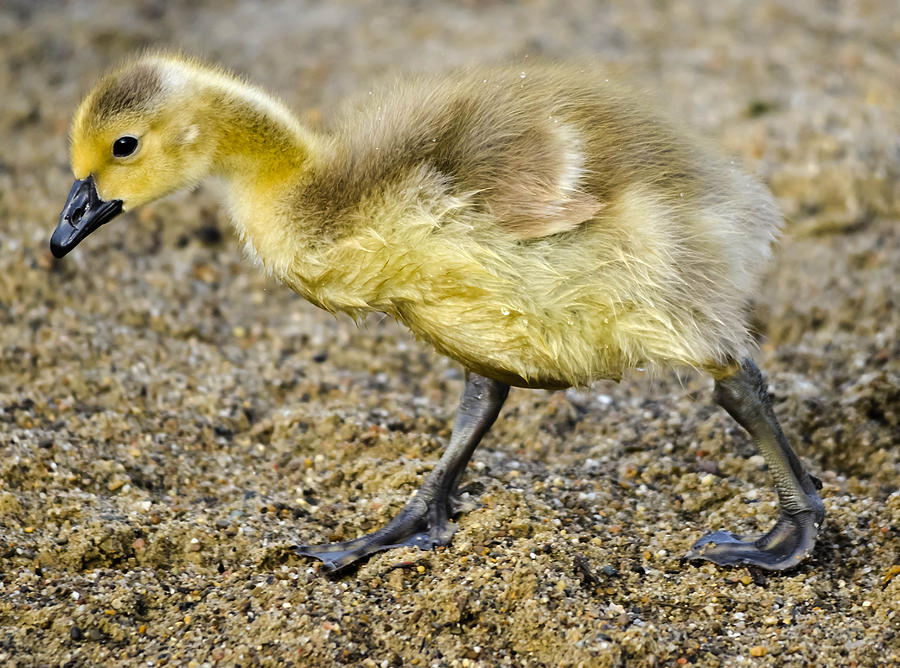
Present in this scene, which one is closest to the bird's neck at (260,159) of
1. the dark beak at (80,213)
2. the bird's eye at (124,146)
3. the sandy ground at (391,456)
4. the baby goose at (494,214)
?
the baby goose at (494,214)

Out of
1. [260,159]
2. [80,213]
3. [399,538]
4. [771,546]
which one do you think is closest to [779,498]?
[771,546]

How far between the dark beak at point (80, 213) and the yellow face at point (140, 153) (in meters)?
0.02

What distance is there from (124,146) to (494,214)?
3.47 feet

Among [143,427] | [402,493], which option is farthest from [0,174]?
[402,493]

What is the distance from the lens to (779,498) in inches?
127

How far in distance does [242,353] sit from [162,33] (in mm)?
3519

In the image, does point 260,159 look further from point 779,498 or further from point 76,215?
point 779,498

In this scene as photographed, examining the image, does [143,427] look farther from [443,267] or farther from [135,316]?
[443,267]

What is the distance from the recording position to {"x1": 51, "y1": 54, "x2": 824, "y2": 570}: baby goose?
2816 mm

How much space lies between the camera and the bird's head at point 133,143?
303cm

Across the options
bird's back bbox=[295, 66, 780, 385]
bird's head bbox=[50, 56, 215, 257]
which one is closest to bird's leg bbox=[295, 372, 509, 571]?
bird's back bbox=[295, 66, 780, 385]

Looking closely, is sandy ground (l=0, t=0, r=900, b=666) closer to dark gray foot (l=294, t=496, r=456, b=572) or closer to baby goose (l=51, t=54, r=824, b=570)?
dark gray foot (l=294, t=496, r=456, b=572)

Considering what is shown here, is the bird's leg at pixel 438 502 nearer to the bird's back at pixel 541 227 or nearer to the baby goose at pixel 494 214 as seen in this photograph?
the baby goose at pixel 494 214

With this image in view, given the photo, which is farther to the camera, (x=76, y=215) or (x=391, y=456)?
(x=391, y=456)
